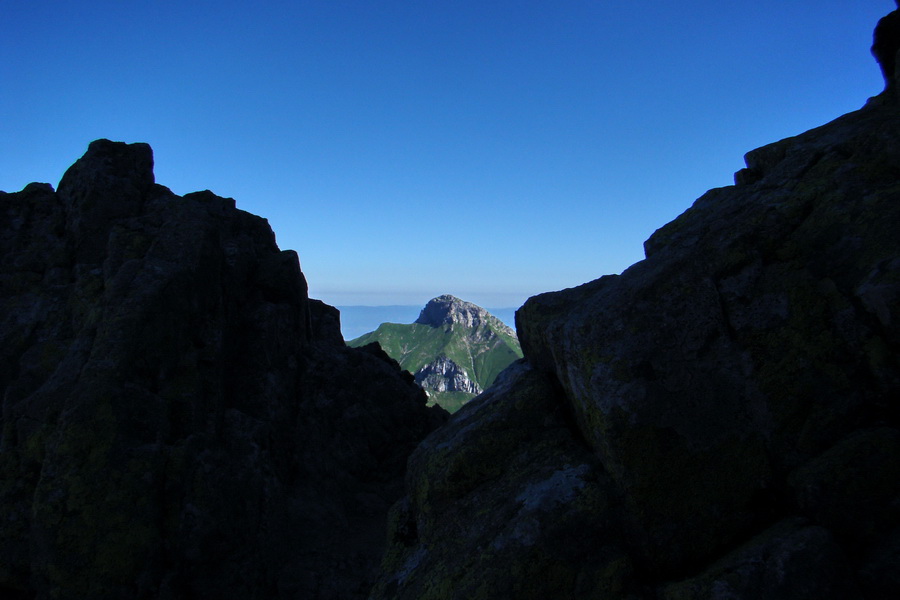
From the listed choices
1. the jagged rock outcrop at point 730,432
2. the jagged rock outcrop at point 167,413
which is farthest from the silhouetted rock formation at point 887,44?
the jagged rock outcrop at point 167,413

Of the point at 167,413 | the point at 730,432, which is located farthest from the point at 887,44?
the point at 167,413

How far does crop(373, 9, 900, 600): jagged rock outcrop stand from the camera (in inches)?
417

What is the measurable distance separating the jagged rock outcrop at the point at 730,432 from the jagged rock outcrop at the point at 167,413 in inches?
540

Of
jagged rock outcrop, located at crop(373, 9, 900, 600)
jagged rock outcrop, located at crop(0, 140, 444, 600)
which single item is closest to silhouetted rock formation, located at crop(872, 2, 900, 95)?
jagged rock outcrop, located at crop(373, 9, 900, 600)

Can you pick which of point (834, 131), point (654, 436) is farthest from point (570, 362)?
point (834, 131)

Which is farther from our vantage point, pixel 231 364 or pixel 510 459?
pixel 231 364

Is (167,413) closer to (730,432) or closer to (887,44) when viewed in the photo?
(730,432)

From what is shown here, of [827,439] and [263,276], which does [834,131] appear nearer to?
[827,439]

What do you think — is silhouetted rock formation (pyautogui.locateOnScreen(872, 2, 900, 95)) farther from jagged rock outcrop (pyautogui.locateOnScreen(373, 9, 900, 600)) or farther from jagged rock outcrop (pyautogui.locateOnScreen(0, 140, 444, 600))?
jagged rock outcrop (pyautogui.locateOnScreen(0, 140, 444, 600))

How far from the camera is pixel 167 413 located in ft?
85.0

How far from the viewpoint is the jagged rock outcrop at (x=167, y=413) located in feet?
73.9

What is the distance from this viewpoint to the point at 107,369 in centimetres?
2452

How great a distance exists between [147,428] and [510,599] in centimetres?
2016

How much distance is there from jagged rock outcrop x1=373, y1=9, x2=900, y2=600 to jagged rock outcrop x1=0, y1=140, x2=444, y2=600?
45.0ft
